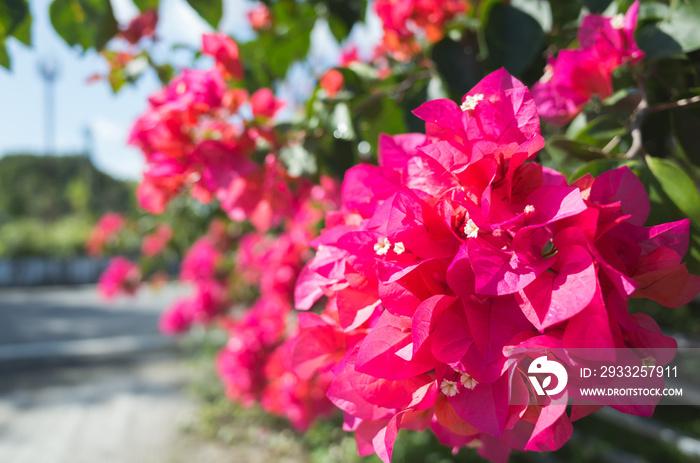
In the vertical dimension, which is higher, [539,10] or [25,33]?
[539,10]

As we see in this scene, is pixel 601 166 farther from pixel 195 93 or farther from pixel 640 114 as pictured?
pixel 195 93

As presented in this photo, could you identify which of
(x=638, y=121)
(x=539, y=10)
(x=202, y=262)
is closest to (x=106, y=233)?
(x=202, y=262)

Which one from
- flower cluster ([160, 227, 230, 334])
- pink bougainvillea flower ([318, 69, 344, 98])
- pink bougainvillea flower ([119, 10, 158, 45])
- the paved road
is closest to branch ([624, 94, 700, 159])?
pink bougainvillea flower ([318, 69, 344, 98])

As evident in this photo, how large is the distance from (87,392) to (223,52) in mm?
2999

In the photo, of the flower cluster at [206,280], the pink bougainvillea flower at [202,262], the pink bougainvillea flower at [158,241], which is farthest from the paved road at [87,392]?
the pink bougainvillea flower at [158,241]

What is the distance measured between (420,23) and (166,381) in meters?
3.09

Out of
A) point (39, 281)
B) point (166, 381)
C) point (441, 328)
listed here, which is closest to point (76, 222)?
point (39, 281)

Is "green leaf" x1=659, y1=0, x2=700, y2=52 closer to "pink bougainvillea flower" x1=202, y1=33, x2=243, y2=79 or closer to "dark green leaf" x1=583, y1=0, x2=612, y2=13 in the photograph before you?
"dark green leaf" x1=583, y1=0, x2=612, y2=13

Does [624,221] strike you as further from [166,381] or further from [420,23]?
[166,381]

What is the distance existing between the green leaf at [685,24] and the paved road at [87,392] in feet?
7.97

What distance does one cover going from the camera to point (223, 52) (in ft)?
2.34

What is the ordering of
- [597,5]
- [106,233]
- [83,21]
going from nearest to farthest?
[597,5] → [83,21] → [106,233]

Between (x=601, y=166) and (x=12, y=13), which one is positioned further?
(x=12, y=13)

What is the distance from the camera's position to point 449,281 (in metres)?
0.31
